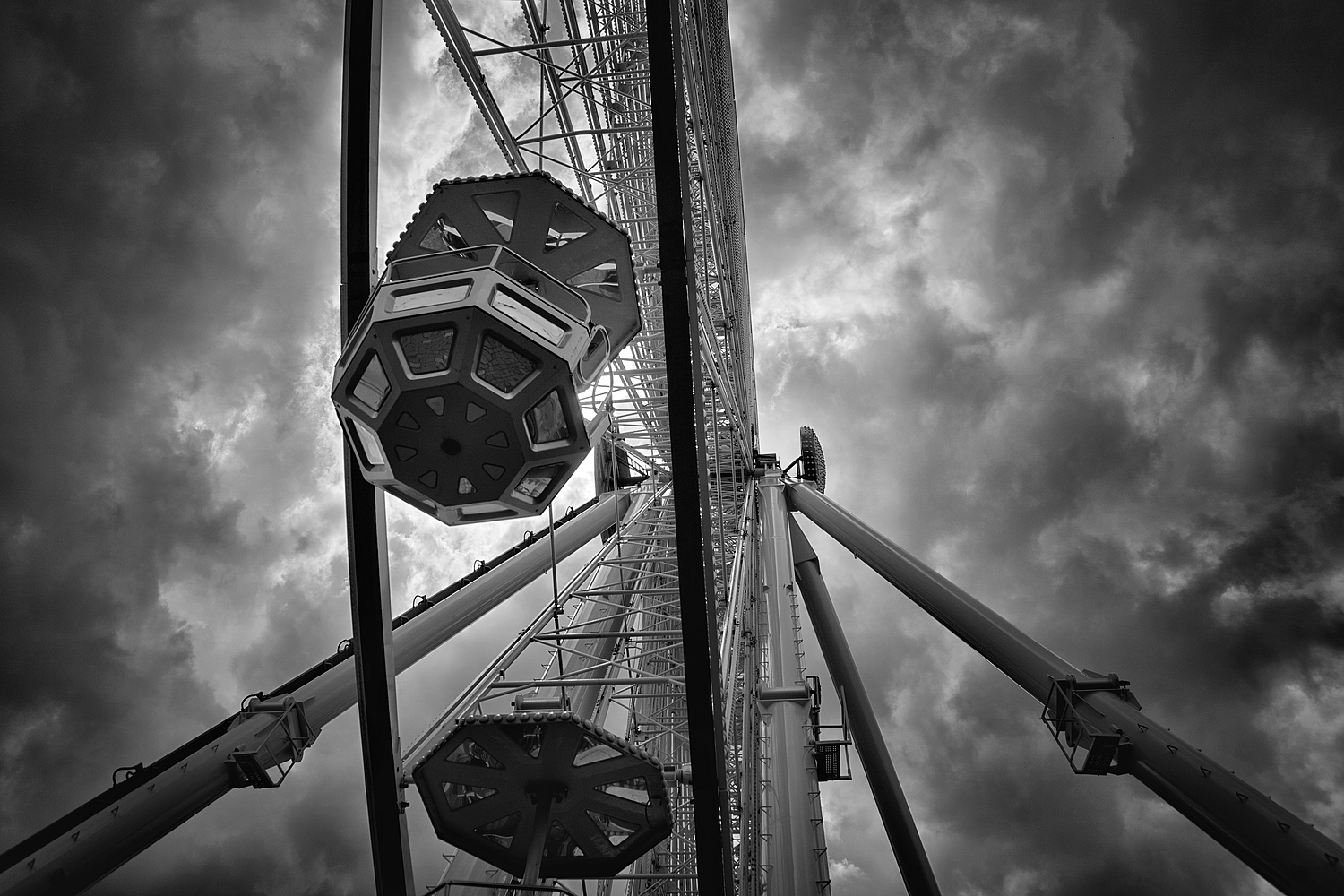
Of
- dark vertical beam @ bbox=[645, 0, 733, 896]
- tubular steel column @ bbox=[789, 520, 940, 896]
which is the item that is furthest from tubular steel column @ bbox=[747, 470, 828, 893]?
dark vertical beam @ bbox=[645, 0, 733, 896]

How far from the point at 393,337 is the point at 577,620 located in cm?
893

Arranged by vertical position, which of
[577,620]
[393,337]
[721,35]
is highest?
[721,35]

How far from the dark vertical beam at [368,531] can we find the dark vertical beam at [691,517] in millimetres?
2941

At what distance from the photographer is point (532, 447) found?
5.52 m

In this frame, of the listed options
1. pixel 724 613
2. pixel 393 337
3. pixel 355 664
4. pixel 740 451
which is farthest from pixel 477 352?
pixel 740 451

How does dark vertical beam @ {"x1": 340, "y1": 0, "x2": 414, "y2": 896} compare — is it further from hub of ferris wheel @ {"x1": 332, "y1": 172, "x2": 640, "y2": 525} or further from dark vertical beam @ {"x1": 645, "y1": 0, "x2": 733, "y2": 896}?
dark vertical beam @ {"x1": 645, "y1": 0, "x2": 733, "y2": 896}

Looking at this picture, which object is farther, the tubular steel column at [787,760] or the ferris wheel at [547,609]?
the tubular steel column at [787,760]

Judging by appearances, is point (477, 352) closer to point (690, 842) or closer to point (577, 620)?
point (577, 620)

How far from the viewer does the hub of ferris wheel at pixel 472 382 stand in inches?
194

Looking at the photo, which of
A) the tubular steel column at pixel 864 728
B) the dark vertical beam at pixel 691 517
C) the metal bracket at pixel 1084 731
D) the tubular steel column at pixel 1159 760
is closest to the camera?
the tubular steel column at pixel 1159 760

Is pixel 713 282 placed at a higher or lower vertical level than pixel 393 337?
higher

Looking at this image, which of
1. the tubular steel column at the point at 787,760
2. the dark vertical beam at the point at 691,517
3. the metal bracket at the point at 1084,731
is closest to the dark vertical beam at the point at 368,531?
the dark vertical beam at the point at 691,517

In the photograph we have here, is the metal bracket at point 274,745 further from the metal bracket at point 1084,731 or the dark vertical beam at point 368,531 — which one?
the metal bracket at point 1084,731

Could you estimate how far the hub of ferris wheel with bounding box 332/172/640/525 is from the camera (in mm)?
4930
